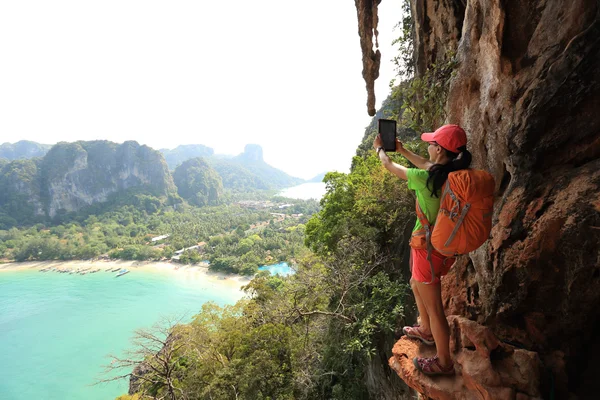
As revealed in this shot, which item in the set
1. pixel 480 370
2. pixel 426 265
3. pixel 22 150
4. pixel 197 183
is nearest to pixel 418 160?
pixel 426 265

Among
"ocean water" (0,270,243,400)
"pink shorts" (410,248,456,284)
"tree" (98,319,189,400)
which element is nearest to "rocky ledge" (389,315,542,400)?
"pink shorts" (410,248,456,284)

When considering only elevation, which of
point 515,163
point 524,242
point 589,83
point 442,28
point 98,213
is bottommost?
point 98,213

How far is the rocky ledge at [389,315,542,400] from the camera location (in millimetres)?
1729

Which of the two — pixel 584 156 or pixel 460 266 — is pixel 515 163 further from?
pixel 460 266

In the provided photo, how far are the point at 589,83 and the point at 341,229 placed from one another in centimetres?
682

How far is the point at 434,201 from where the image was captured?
74.4 inches

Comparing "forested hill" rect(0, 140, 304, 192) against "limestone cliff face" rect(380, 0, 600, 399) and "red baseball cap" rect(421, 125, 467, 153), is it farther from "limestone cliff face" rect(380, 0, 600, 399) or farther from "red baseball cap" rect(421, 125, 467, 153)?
"limestone cliff face" rect(380, 0, 600, 399)

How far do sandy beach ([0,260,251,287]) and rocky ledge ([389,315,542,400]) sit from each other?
34.4 meters

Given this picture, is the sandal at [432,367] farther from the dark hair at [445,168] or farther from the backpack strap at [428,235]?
the dark hair at [445,168]

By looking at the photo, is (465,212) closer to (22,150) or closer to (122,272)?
(122,272)

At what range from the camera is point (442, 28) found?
354cm

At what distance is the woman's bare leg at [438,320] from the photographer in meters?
1.98

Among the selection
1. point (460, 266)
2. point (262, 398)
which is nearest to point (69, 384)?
point (262, 398)

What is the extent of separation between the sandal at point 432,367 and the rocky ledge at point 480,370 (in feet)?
0.12
